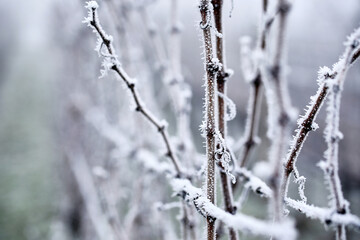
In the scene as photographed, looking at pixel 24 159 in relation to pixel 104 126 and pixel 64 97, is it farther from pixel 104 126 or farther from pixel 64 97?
pixel 104 126

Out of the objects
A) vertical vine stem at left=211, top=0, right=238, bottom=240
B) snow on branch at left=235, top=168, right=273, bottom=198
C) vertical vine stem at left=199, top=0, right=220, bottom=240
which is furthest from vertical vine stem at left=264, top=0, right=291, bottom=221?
vertical vine stem at left=199, top=0, right=220, bottom=240

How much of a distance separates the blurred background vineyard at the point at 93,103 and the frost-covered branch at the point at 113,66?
25cm

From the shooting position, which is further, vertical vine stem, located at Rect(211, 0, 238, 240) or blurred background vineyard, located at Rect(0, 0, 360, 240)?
blurred background vineyard, located at Rect(0, 0, 360, 240)

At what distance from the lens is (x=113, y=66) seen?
92 centimetres

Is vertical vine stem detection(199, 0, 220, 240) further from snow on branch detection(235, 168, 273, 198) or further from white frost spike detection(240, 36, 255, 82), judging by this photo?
white frost spike detection(240, 36, 255, 82)

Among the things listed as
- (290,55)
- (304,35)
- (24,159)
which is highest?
(304,35)

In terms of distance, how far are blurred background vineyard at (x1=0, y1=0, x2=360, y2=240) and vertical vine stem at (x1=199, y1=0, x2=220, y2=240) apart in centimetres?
9

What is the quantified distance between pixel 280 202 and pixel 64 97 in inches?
196

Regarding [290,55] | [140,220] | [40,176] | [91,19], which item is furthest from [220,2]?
[290,55]

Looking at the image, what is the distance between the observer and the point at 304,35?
15.3 meters

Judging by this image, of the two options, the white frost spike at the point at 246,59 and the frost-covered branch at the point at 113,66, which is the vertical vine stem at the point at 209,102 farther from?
the white frost spike at the point at 246,59

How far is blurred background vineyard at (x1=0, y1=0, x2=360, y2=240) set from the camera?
323cm

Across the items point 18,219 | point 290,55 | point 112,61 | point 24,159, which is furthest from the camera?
point 290,55

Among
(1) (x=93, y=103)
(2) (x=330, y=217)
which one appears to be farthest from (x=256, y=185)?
(1) (x=93, y=103)
